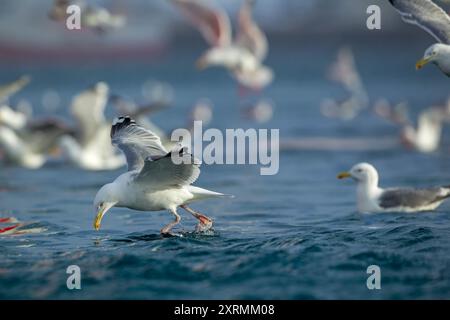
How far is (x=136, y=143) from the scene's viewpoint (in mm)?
9727

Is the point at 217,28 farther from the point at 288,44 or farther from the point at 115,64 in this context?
the point at 288,44

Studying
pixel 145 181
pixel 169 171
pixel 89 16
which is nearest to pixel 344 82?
pixel 89 16

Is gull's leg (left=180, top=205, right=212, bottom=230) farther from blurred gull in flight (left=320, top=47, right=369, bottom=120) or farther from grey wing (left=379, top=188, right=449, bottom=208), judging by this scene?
blurred gull in flight (left=320, top=47, right=369, bottom=120)

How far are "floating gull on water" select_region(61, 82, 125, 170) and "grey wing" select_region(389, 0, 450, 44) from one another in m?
6.41

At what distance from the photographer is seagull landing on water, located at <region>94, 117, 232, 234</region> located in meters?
9.11

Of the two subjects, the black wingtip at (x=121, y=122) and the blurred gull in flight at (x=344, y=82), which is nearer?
the black wingtip at (x=121, y=122)

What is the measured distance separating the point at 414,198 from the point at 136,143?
127 inches

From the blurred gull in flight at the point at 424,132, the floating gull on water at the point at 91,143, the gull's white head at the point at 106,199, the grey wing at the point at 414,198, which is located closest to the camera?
the gull's white head at the point at 106,199

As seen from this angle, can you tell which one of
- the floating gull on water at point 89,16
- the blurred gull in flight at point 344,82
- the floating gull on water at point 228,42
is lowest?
the floating gull on water at point 89,16

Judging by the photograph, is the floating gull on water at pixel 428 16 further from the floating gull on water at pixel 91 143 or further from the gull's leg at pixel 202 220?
the floating gull on water at pixel 91 143

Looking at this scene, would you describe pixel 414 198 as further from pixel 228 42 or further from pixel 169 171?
pixel 228 42

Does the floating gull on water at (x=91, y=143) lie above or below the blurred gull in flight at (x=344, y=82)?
below

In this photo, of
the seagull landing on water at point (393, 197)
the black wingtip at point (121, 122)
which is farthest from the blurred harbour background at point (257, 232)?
the black wingtip at point (121, 122)

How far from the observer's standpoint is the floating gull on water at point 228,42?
15.8m
